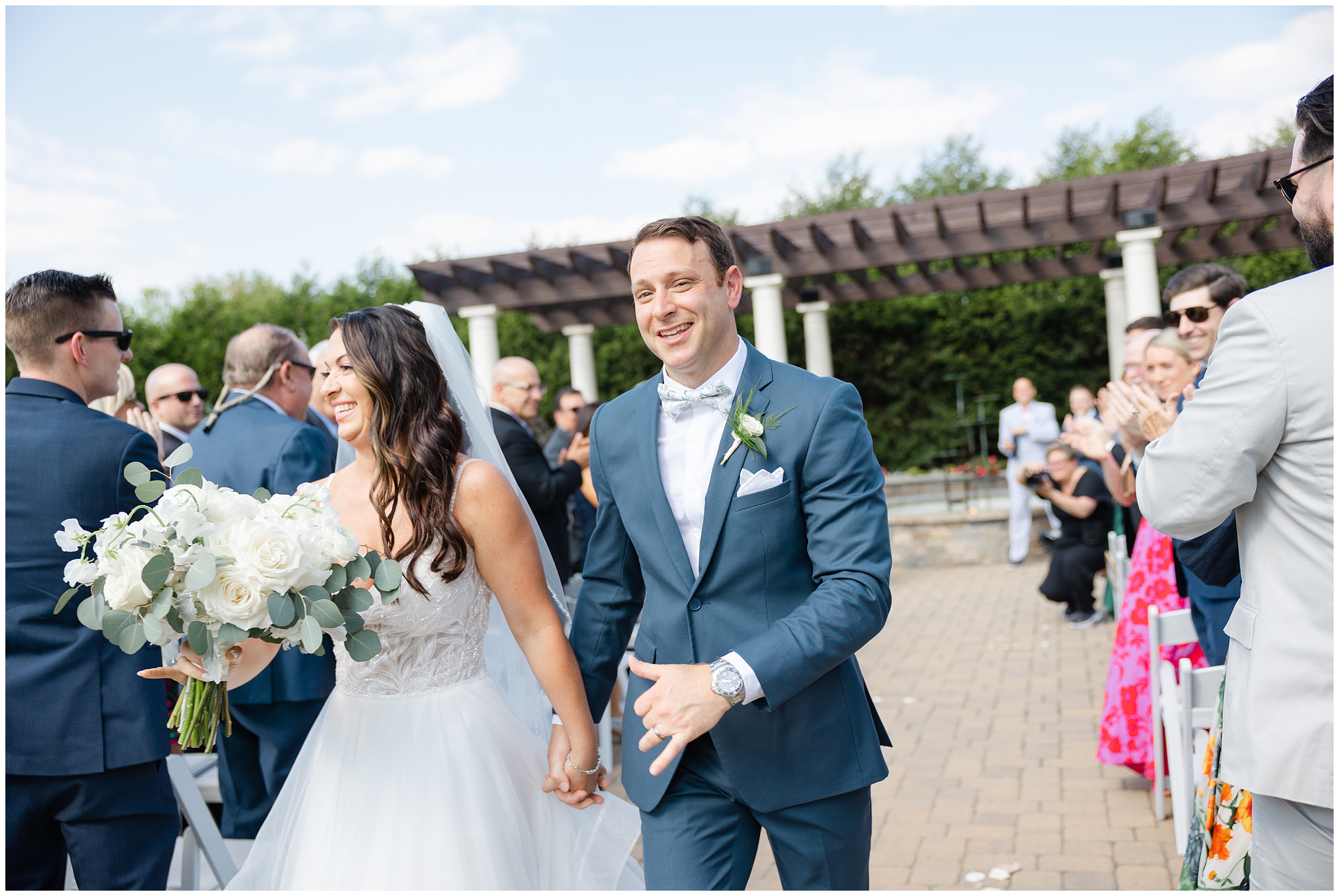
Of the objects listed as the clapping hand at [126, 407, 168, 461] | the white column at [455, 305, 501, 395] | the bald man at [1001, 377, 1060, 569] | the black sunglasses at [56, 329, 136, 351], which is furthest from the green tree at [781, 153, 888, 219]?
the black sunglasses at [56, 329, 136, 351]

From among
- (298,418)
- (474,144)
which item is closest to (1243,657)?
(298,418)

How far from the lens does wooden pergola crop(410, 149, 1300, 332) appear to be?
1212 cm

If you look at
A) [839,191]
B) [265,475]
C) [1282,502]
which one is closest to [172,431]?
[265,475]

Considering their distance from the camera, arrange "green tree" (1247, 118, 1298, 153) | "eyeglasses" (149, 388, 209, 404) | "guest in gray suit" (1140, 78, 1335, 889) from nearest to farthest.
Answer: "guest in gray suit" (1140, 78, 1335, 889) < "eyeglasses" (149, 388, 209, 404) < "green tree" (1247, 118, 1298, 153)

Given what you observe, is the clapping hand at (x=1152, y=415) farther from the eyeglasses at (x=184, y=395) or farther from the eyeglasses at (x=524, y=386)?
the eyeglasses at (x=184, y=395)

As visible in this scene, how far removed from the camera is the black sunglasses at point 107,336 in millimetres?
2914

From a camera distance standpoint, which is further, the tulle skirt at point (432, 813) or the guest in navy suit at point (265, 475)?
the guest in navy suit at point (265, 475)

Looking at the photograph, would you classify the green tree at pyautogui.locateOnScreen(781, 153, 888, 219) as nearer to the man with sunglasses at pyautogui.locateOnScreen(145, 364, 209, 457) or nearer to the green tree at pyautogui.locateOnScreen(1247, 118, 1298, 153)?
the green tree at pyautogui.locateOnScreen(1247, 118, 1298, 153)

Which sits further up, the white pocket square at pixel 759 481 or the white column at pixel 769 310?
the white column at pixel 769 310

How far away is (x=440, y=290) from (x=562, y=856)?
1310 cm

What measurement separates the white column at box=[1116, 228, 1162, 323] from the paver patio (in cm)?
560

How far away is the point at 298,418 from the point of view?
464 cm

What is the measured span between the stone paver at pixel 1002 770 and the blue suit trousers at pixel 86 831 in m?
2.36

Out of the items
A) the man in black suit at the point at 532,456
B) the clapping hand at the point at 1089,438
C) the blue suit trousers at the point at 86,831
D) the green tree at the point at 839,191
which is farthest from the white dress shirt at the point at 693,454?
the green tree at the point at 839,191
